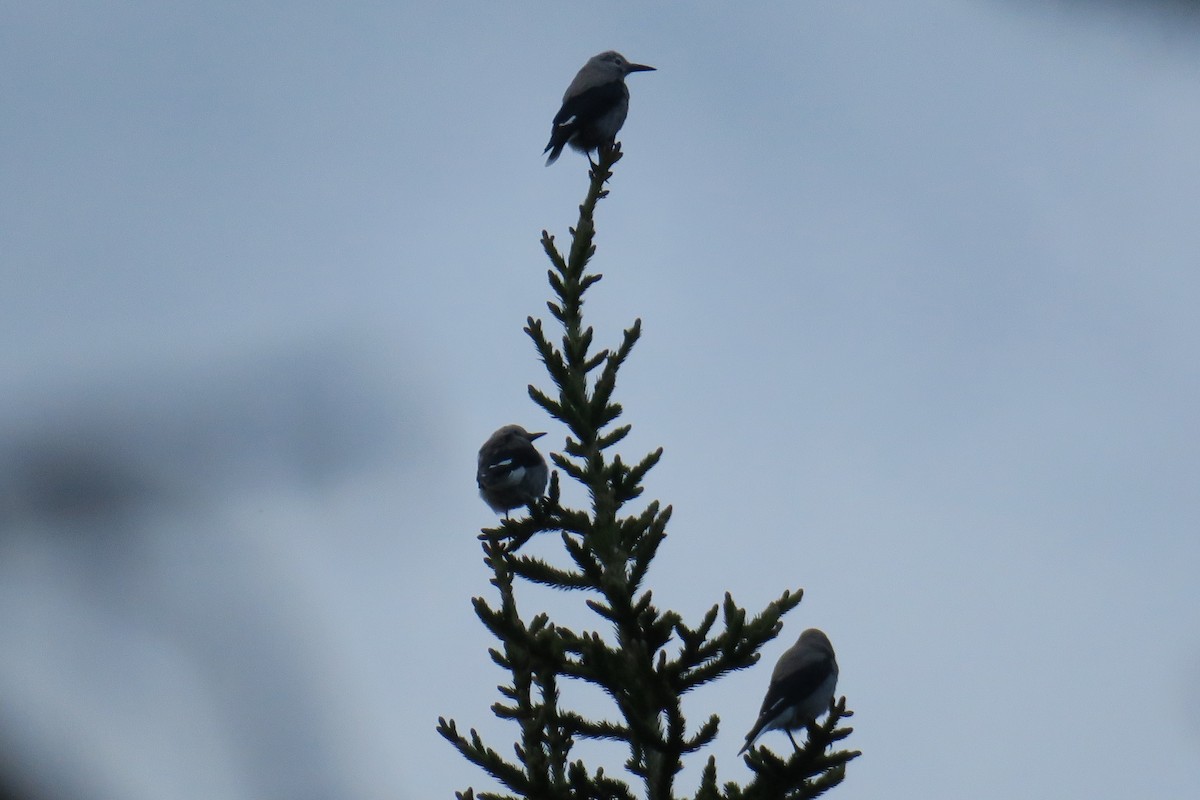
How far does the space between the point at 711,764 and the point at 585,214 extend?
2.77 metres

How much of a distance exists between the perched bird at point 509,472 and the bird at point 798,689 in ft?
7.99

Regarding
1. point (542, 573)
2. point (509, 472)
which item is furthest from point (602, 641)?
point (509, 472)

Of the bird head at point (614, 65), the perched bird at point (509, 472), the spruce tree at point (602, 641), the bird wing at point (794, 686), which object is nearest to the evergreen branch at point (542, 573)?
the spruce tree at point (602, 641)

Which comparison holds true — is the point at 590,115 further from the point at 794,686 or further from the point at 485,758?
the point at 485,758

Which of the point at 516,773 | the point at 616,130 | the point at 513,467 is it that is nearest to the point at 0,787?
the point at 516,773

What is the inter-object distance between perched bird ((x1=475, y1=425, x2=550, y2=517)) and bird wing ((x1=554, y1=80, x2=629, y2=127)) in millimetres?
3038

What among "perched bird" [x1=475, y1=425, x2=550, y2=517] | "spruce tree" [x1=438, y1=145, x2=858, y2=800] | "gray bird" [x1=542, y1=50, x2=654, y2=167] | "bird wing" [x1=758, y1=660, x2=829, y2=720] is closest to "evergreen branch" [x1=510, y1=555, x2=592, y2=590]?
"spruce tree" [x1=438, y1=145, x2=858, y2=800]

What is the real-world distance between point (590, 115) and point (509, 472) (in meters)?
3.51

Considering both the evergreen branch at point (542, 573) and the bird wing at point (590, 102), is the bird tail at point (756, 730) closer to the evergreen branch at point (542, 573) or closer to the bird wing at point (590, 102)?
the evergreen branch at point (542, 573)

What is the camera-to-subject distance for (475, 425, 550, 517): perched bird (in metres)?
8.59

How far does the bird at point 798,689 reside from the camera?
653 cm

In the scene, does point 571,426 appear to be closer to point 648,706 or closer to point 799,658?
point 648,706

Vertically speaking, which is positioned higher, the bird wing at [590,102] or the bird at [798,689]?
the bird wing at [590,102]

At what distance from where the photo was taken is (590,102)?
10164mm
